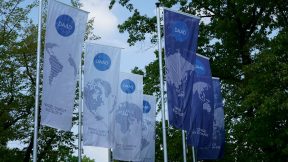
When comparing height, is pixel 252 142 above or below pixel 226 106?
below

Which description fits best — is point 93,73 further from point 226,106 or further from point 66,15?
point 226,106

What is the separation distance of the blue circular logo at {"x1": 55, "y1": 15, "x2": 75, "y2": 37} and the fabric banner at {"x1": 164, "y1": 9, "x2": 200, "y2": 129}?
9.80ft

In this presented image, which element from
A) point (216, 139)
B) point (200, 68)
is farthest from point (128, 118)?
point (200, 68)

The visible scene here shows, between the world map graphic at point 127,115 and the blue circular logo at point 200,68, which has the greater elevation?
the blue circular logo at point 200,68

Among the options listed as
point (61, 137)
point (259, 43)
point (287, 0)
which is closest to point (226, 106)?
point (259, 43)

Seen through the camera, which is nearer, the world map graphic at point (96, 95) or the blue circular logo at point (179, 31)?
the blue circular logo at point (179, 31)

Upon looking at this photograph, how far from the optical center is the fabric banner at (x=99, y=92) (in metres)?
16.2

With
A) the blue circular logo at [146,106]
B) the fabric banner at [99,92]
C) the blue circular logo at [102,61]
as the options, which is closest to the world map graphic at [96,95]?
the fabric banner at [99,92]

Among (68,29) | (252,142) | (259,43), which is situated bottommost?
(252,142)

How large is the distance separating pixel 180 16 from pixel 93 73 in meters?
4.05

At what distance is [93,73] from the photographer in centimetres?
1684

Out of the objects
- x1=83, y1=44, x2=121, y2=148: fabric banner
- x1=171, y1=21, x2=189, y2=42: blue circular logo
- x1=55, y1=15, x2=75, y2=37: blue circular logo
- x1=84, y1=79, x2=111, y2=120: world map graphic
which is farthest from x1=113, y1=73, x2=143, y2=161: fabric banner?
x1=55, y1=15, x2=75, y2=37: blue circular logo

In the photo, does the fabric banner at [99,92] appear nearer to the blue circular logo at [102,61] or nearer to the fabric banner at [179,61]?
the blue circular logo at [102,61]

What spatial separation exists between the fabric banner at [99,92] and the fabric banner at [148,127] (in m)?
7.71
